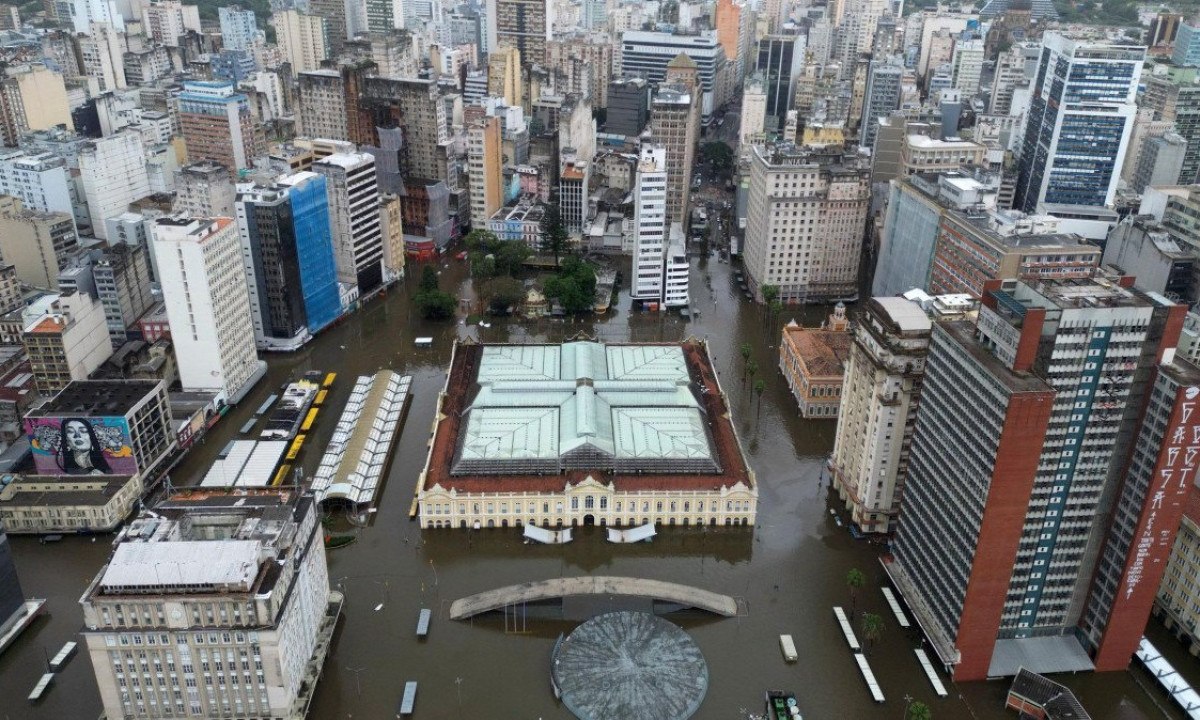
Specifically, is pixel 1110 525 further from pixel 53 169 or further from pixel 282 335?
pixel 53 169

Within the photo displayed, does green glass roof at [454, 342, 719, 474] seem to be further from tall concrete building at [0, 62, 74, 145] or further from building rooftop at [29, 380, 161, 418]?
tall concrete building at [0, 62, 74, 145]

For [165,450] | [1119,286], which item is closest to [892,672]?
[1119,286]

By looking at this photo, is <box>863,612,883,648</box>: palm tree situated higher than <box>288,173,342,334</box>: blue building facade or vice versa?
<box>288,173,342,334</box>: blue building facade

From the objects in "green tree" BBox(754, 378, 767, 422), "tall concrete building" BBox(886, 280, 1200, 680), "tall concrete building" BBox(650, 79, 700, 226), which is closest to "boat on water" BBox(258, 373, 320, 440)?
"green tree" BBox(754, 378, 767, 422)

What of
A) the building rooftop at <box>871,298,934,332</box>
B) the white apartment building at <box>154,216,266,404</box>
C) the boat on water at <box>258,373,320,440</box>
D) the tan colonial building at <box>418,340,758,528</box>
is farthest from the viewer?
the boat on water at <box>258,373,320,440</box>

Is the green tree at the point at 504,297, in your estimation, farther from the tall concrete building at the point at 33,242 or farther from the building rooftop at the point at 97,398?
the tall concrete building at the point at 33,242

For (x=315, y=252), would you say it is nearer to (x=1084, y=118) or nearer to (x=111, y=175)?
(x=111, y=175)
